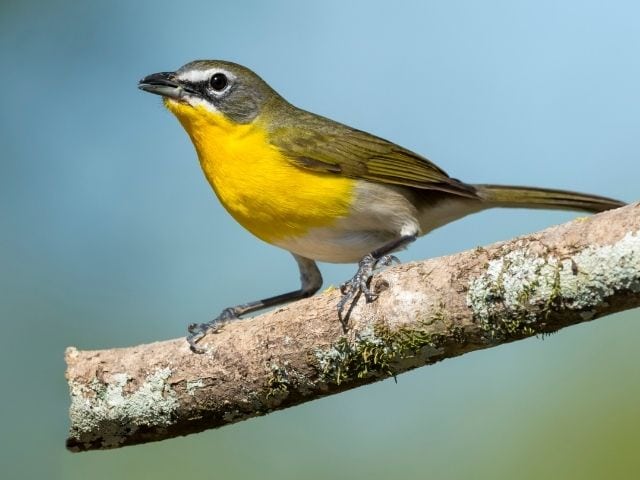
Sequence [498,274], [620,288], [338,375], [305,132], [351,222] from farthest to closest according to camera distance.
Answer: [305,132] < [351,222] < [338,375] < [498,274] < [620,288]

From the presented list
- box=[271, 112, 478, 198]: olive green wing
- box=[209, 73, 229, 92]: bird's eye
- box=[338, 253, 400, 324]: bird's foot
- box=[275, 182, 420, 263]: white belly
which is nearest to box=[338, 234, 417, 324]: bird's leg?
box=[338, 253, 400, 324]: bird's foot

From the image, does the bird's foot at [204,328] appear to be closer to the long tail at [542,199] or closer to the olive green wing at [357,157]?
the olive green wing at [357,157]

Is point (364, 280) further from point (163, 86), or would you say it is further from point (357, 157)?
point (163, 86)

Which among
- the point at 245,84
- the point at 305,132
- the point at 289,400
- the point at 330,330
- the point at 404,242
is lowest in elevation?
the point at 289,400

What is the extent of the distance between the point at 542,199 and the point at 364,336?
9.30 feet

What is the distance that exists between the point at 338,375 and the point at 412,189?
2.54m

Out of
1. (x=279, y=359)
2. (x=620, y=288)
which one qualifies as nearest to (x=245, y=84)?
(x=279, y=359)

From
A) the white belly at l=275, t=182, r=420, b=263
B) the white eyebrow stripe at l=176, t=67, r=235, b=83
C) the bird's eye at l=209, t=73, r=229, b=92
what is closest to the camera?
the white belly at l=275, t=182, r=420, b=263

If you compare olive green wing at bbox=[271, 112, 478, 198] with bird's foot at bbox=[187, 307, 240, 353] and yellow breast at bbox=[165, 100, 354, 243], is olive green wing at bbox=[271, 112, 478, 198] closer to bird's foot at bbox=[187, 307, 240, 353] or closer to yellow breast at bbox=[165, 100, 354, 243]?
yellow breast at bbox=[165, 100, 354, 243]

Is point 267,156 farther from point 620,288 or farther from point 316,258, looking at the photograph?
point 620,288

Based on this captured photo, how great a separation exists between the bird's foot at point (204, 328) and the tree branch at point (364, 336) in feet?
0.15

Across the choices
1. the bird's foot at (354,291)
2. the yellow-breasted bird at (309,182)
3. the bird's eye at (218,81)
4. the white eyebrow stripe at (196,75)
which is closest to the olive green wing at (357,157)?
the yellow-breasted bird at (309,182)

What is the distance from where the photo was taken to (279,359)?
4418 mm

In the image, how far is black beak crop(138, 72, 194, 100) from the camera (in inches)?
240
